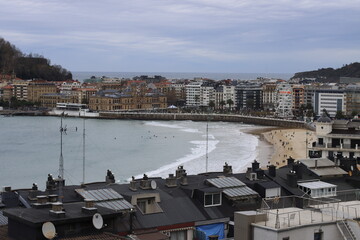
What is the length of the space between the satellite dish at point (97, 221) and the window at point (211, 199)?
3.20 m

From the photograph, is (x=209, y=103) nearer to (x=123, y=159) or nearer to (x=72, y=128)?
(x=72, y=128)

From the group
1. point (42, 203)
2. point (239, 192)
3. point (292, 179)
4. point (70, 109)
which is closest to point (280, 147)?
point (292, 179)

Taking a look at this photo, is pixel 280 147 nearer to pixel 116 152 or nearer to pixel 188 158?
pixel 188 158

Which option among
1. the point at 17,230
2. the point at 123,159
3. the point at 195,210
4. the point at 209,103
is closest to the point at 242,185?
the point at 195,210

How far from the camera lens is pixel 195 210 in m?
11.6

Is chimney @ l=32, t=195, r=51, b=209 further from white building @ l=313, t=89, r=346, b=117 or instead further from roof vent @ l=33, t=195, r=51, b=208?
white building @ l=313, t=89, r=346, b=117

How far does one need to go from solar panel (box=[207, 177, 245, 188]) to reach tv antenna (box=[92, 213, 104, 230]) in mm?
3819

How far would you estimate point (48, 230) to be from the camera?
849 cm

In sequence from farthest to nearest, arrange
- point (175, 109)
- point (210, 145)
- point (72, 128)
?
point (175, 109) → point (72, 128) → point (210, 145)

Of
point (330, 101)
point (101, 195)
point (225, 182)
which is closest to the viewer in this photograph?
point (101, 195)

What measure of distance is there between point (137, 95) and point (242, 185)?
3495 inches

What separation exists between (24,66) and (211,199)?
115732mm

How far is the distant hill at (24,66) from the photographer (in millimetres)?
123562

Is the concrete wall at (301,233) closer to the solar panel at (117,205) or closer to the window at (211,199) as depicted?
the solar panel at (117,205)
